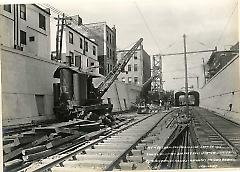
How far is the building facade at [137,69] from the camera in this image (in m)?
1.60

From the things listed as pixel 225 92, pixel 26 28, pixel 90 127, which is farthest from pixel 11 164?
pixel 225 92

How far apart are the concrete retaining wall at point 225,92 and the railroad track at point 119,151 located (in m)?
0.26

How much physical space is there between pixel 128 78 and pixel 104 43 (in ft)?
0.76

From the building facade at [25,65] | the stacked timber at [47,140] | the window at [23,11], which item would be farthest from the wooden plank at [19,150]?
the window at [23,11]

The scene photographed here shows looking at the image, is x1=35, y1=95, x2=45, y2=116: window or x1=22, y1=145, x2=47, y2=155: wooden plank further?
x1=35, y1=95, x2=45, y2=116: window

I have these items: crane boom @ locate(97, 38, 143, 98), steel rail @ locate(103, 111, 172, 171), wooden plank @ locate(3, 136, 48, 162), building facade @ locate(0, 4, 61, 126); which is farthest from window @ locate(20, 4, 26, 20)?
steel rail @ locate(103, 111, 172, 171)

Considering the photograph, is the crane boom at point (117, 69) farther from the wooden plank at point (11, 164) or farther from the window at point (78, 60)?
the wooden plank at point (11, 164)

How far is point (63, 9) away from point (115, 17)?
9.3 inches

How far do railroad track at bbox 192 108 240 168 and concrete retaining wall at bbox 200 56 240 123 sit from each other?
48mm

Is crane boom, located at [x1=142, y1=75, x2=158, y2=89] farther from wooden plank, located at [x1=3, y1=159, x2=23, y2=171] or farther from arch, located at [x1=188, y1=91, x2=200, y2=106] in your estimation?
wooden plank, located at [x1=3, y1=159, x2=23, y2=171]

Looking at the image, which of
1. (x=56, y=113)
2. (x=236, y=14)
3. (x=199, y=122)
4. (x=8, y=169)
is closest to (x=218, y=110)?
(x=199, y=122)

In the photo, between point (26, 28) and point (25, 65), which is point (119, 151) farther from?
point (26, 28)

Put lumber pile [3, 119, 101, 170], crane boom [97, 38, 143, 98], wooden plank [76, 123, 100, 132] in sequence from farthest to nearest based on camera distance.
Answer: wooden plank [76, 123, 100, 132] → crane boom [97, 38, 143, 98] → lumber pile [3, 119, 101, 170]

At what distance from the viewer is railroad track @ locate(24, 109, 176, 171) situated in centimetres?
140
